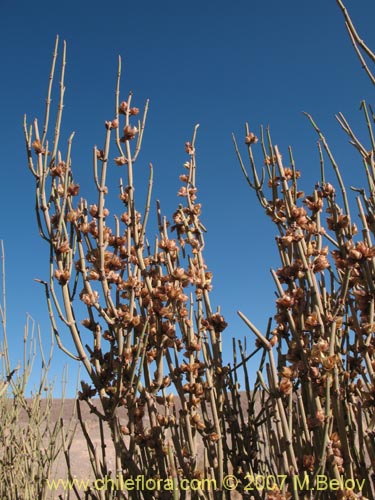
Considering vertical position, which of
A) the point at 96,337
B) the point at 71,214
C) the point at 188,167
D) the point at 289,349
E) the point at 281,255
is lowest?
the point at 289,349

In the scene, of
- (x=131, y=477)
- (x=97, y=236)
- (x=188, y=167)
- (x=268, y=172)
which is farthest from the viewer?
(x=188, y=167)

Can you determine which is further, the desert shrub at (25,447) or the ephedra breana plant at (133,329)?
the desert shrub at (25,447)

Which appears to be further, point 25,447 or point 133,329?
point 25,447

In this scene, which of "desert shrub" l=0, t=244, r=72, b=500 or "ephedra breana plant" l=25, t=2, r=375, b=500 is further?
"desert shrub" l=0, t=244, r=72, b=500

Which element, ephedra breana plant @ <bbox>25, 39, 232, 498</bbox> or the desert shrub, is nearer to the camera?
ephedra breana plant @ <bbox>25, 39, 232, 498</bbox>

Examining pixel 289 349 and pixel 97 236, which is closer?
pixel 289 349

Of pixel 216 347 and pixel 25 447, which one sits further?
pixel 25 447

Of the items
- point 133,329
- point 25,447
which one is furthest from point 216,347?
point 25,447

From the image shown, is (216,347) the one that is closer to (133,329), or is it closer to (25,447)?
(133,329)

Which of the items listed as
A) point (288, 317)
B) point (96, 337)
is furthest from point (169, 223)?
point (288, 317)

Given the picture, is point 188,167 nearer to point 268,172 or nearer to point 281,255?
point 268,172

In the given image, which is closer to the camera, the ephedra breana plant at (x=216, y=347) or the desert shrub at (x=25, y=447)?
the ephedra breana plant at (x=216, y=347)

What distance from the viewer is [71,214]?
6.10 feet

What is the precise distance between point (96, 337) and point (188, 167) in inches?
40.5
